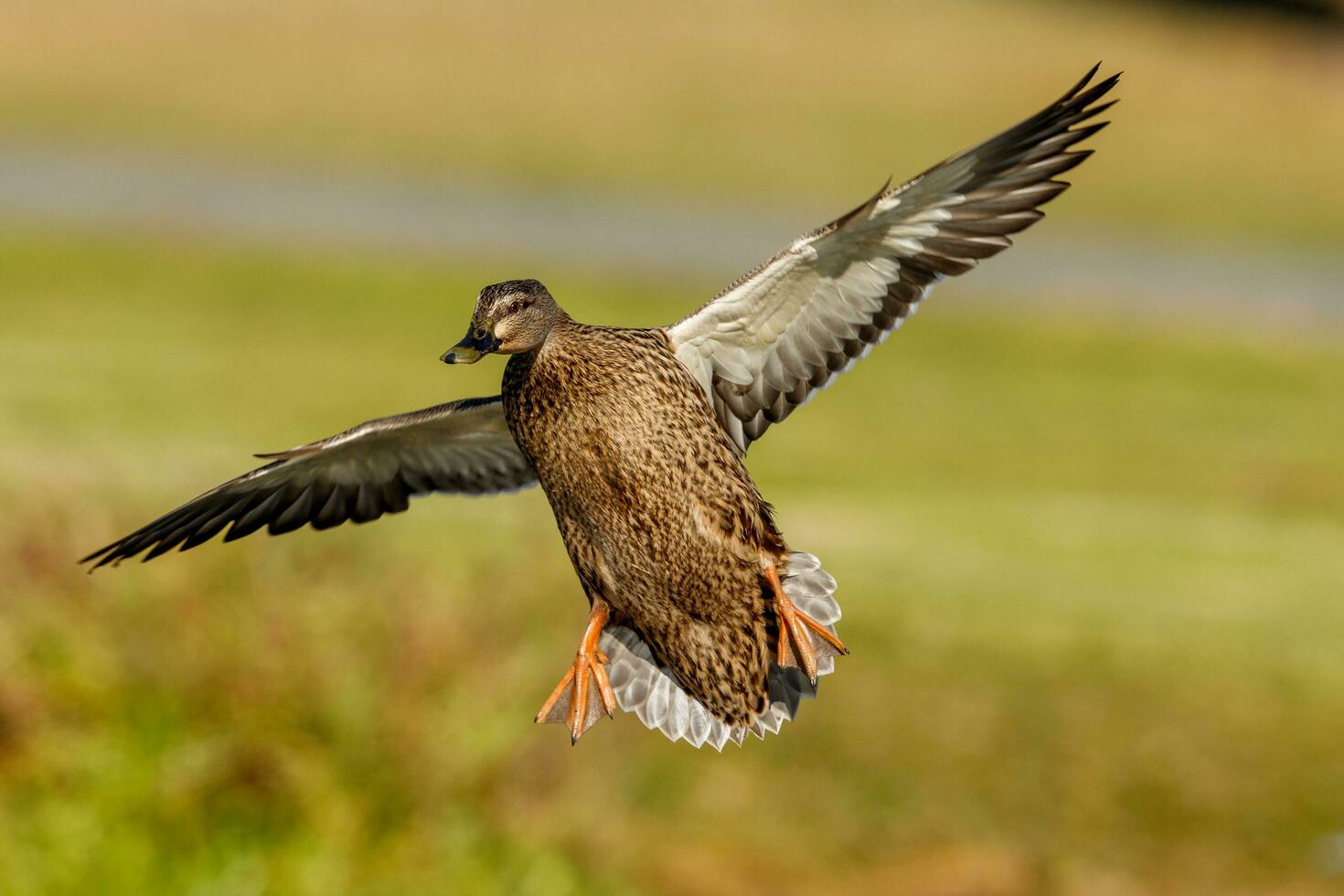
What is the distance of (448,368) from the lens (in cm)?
2045

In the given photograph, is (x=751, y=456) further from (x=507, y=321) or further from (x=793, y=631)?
(x=507, y=321)

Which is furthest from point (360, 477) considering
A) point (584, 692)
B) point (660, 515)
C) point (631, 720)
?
point (631, 720)

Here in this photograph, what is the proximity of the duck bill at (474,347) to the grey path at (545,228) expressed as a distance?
81.5ft

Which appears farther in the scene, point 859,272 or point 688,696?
point 859,272

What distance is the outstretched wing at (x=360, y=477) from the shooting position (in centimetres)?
376

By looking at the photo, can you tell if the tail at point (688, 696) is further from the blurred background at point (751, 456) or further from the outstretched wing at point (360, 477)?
the blurred background at point (751, 456)

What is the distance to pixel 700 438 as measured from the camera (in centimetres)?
355

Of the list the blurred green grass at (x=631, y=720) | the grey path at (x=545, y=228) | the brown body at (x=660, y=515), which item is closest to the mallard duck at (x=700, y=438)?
the brown body at (x=660, y=515)

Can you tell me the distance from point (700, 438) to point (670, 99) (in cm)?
3650

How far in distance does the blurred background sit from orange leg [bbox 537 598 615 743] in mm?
5413

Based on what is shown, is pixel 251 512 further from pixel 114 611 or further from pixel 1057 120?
pixel 114 611

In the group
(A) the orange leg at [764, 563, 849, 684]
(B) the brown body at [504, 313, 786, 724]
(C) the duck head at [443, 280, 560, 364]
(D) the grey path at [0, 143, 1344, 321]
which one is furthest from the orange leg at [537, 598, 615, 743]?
(D) the grey path at [0, 143, 1344, 321]

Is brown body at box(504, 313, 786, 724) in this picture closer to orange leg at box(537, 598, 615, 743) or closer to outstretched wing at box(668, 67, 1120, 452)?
orange leg at box(537, 598, 615, 743)

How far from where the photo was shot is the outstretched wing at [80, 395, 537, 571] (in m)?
3.76
